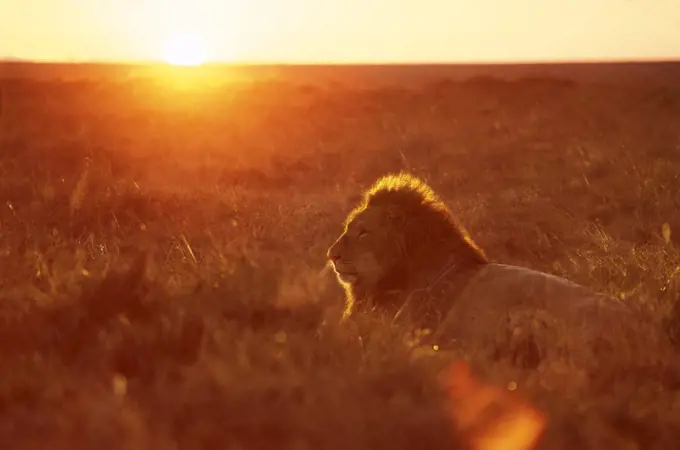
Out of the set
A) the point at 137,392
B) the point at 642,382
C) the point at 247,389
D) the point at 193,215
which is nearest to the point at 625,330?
the point at 642,382

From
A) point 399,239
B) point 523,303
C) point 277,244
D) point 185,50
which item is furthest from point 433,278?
point 185,50

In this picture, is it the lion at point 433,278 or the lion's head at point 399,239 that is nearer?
the lion at point 433,278

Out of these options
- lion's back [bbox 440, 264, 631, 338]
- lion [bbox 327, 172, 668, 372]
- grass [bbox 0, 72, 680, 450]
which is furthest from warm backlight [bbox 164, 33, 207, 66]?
lion's back [bbox 440, 264, 631, 338]

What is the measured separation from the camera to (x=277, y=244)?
3.66 metres

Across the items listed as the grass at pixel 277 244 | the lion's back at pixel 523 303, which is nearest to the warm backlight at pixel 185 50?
the grass at pixel 277 244

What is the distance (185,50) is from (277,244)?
103cm

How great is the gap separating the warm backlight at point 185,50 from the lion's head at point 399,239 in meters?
1.00

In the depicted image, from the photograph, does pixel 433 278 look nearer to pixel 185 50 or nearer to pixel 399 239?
pixel 399 239

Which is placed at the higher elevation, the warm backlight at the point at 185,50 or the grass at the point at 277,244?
the warm backlight at the point at 185,50

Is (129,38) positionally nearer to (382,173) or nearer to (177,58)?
(177,58)

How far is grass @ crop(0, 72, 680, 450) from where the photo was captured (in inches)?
85.4

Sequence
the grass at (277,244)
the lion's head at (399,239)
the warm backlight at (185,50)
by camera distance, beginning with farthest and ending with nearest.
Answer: the warm backlight at (185,50)
the lion's head at (399,239)
the grass at (277,244)

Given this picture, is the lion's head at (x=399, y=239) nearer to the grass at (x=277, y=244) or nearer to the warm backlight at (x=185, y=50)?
the grass at (x=277, y=244)

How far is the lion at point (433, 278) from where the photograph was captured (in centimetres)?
225
